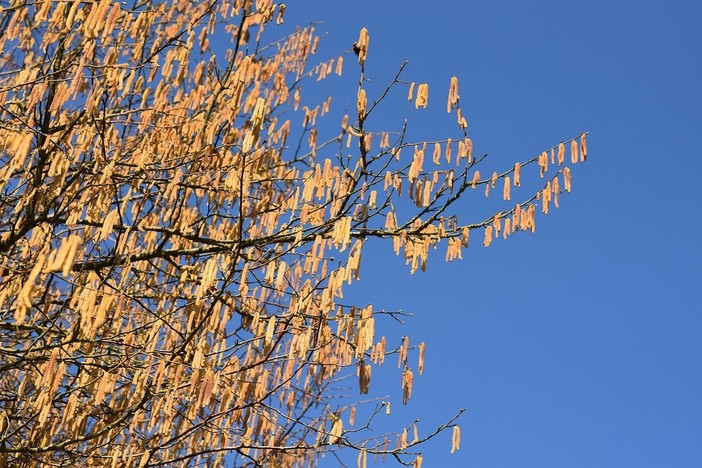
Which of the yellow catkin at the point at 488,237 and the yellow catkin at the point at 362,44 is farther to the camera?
the yellow catkin at the point at 488,237

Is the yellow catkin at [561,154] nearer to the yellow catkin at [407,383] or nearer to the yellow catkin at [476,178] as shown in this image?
the yellow catkin at [476,178]

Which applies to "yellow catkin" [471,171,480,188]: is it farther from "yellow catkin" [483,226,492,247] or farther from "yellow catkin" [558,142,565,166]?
"yellow catkin" [558,142,565,166]

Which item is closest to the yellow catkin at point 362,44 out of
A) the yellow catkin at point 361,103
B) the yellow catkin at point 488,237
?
the yellow catkin at point 361,103

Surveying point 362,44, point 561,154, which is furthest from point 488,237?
point 362,44

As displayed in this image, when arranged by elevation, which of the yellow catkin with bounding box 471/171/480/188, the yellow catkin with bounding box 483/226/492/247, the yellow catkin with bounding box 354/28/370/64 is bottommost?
the yellow catkin with bounding box 483/226/492/247

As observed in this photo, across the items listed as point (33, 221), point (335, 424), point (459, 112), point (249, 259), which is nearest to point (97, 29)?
point (33, 221)

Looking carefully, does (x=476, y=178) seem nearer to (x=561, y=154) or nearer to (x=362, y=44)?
(x=561, y=154)

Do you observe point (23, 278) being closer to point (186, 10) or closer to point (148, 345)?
point (148, 345)

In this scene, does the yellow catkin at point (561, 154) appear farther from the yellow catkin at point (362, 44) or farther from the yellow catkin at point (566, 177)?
the yellow catkin at point (362, 44)

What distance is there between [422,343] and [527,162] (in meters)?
A: 1.24

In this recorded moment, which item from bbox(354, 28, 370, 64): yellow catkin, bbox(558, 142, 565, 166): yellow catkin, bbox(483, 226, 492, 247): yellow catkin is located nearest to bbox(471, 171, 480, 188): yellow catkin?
bbox(483, 226, 492, 247): yellow catkin

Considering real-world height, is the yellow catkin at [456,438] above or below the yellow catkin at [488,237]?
below

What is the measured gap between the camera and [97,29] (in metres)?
3.27

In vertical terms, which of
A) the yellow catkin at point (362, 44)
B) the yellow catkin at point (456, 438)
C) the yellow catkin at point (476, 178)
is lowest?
the yellow catkin at point (456, 438)
